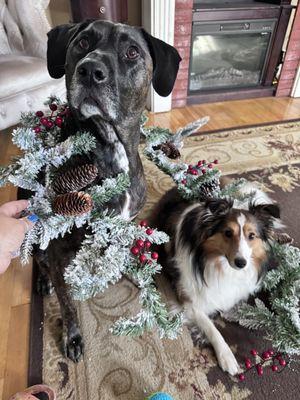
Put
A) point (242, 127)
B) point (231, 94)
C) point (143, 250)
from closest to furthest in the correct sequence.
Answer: point (143, 250) < point (242, 127) < point (231, 94)

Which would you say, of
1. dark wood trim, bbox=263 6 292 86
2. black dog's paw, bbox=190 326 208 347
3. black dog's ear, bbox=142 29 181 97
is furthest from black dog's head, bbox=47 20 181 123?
dark wood trim, bbox=263 6 292 86

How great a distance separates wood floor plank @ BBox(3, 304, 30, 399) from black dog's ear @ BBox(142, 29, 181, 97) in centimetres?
113

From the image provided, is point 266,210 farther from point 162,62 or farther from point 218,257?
point 162,62

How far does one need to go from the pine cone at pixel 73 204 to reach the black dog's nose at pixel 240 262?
63cm

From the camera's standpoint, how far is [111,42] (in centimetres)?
108

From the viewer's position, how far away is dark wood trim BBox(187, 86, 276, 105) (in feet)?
10.8

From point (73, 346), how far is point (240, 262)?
0.74 meters

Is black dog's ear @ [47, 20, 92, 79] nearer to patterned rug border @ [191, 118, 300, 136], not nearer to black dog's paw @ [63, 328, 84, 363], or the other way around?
black dog's paw @ [63, 328, 84, 363]

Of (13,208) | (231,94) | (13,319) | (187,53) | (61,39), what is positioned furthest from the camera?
(231,94)

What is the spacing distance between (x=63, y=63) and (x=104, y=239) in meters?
0.69

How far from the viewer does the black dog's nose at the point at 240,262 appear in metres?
1.23

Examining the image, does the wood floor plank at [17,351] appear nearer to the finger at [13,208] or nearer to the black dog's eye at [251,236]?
the finger at [13,208]

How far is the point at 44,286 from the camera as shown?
1498mm

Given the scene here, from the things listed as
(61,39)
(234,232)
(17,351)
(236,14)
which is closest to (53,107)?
(61,39)
